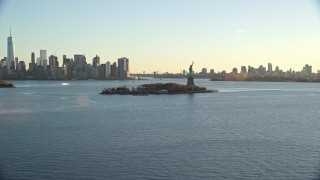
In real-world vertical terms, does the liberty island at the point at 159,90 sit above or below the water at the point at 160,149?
above

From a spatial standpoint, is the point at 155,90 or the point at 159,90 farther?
the point at 155,90

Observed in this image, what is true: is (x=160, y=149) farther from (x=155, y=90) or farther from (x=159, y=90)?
(x=155, y=90)

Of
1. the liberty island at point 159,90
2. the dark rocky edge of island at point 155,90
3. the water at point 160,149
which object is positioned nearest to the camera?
the water at point 160,149

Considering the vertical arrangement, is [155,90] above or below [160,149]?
above

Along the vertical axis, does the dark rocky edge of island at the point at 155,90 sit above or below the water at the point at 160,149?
above

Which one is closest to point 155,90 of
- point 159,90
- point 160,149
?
point 159,90

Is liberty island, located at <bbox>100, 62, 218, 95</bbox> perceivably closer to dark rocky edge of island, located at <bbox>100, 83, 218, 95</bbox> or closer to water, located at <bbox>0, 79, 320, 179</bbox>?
dark rocky edge of island, located at <bbox>100, 83, 218, 95</bbox>

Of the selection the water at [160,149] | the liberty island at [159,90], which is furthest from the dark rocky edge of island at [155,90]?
the water at [160,149]

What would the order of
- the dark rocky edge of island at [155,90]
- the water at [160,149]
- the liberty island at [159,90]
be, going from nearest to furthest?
the water at [160,149], the dark rocky edge of island at [155,90], the liberty island at [159,90]

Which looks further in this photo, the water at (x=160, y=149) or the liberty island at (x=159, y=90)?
the liberty island at (x=159, y=90)

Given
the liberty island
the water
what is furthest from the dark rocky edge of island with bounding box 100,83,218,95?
the water

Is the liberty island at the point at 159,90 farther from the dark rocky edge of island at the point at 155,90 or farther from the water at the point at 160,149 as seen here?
the water at the point at 160,149
